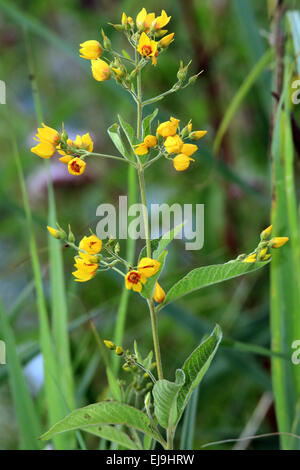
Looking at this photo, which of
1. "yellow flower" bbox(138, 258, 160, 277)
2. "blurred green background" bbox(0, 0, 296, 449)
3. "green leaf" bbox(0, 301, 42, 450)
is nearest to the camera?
"yellow flower" bbox(138, 258, 160, 277)

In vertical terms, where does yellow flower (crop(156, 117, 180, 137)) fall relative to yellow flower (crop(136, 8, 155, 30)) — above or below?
below

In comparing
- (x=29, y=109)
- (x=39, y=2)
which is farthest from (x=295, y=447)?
(x=29, y=109)

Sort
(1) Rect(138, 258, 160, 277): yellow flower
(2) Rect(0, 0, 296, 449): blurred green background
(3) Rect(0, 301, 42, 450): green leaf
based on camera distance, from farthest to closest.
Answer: (2) Rect(0, 0, 296, 449): blurred green background → (3) Rect(0, 301, 42, 450): green leaf → (1) Rect(138, 258, 160, 277): yellow flower

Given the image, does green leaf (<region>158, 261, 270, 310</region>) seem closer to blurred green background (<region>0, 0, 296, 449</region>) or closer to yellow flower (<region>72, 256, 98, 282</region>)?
yellow flower (<region>72, 256, 98, 282</region>)

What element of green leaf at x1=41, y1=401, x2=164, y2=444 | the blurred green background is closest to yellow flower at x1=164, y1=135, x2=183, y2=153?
green leaf at x1=41, y1=401, x2=164, y2=444

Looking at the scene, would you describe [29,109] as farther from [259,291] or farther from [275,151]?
[275,151]

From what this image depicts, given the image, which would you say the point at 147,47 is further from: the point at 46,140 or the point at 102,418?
the point at 102,418

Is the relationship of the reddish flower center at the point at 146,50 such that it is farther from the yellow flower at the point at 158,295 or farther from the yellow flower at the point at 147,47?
the yellow flower at the point at 158,295
